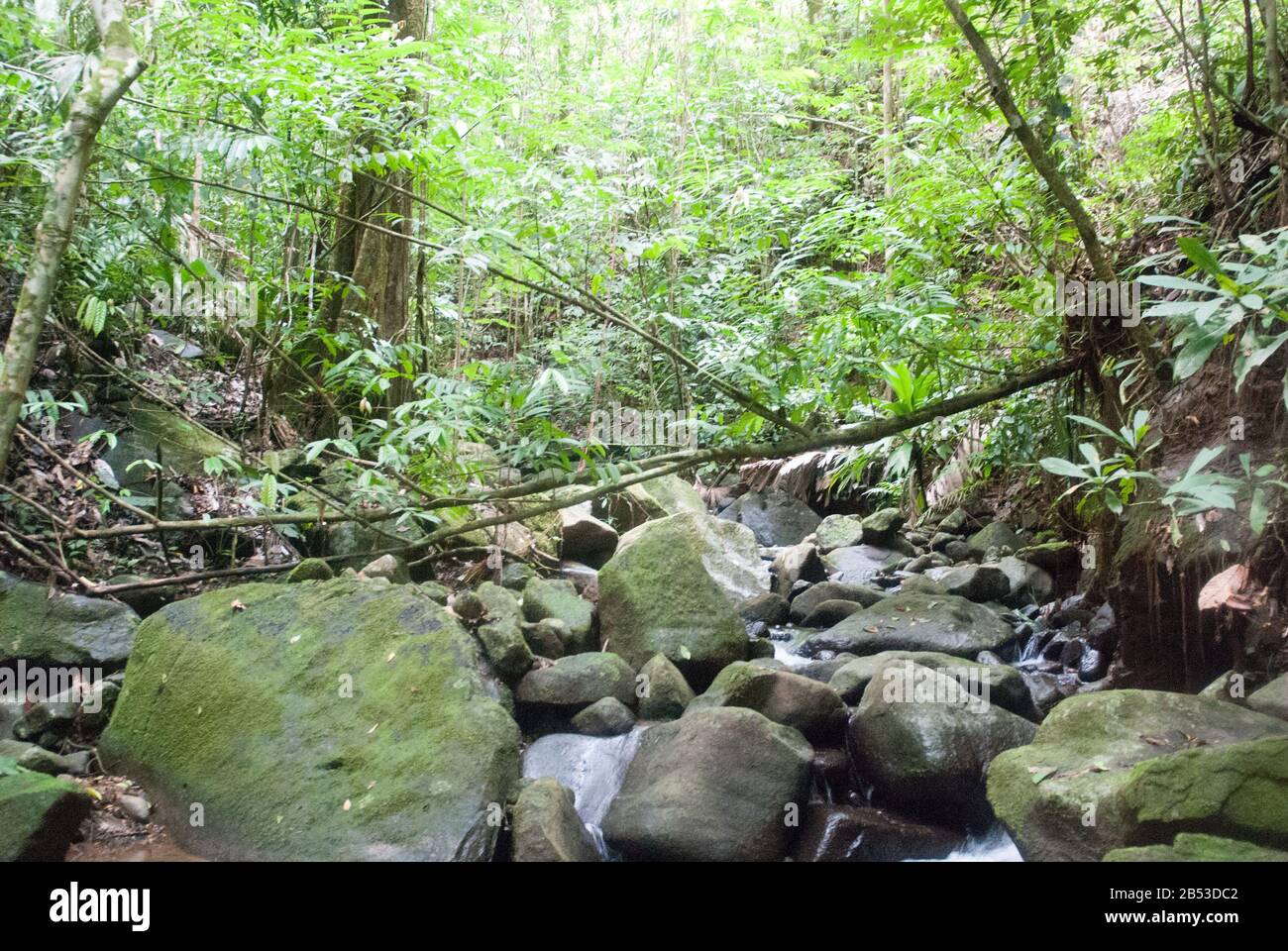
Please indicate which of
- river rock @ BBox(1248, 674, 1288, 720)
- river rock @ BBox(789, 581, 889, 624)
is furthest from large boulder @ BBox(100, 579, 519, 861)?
river rock @ BBox(789, 581, 889, 624)

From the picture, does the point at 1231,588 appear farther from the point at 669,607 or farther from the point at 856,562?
the point at 856,562

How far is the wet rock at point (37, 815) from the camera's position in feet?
9.55

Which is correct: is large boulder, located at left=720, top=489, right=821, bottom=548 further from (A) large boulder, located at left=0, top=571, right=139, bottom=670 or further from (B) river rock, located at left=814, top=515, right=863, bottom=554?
(A) large boulder, located at left=0, top=571, right=139, bottom=670

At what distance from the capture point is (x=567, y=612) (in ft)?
18.2

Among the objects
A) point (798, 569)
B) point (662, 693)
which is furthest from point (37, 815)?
point (798, 569)

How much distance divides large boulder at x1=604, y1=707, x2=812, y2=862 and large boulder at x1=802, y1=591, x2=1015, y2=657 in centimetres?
191

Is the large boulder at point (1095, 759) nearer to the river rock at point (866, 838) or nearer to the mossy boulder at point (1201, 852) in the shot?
the mossy boulder at point (1201, 852)

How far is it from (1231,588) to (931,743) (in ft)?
4.68

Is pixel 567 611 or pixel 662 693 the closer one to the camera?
pixel 662 693

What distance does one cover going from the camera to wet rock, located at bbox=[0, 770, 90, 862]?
115 inches

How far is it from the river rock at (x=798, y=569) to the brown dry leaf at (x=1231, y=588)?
13.3 ft

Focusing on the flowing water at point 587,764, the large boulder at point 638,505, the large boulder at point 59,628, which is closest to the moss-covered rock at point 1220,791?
the flowing water at point 587,764
